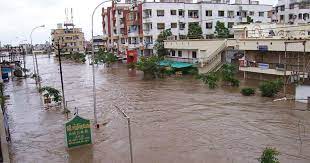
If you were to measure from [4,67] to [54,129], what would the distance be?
3566cm

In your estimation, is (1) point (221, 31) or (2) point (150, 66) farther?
(1) point (221, 31)

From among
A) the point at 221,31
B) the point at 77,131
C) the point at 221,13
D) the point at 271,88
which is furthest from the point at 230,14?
the point at 77,131

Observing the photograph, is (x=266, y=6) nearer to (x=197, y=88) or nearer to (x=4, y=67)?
(x=197, y=88)

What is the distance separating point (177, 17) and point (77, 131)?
46.9m

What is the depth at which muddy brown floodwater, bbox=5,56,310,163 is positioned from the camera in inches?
657

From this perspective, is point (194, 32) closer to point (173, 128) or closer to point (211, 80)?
point (211, 80)

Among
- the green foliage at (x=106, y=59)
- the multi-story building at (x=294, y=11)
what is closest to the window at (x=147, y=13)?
the green foliage at (x=106, y=59)

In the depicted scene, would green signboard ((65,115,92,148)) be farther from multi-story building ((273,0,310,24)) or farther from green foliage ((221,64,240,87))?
multi-story building ((273,0,310,24))

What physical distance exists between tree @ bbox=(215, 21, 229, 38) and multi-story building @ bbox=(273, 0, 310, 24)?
1564cm

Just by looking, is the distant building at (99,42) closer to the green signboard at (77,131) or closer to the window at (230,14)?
the window at (230,14)

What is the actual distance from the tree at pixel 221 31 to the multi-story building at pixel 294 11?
15.6 metres


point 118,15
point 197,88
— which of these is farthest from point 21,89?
point 118,15

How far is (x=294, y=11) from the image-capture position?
69375 millimetres

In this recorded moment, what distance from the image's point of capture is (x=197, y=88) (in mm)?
36156
